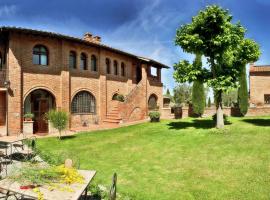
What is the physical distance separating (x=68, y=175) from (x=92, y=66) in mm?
20077

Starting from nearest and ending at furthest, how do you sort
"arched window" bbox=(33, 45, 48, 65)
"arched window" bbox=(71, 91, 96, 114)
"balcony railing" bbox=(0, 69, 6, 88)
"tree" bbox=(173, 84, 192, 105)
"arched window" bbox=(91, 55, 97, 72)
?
"balcony railing" bbox=(0, 69, 6, 88)
"arched window" bbox=(33, 45, 48, 65)
"arched window" bbox=(71, 91, 96, 114)
"arched window" bbox=(91, 55, 97, 72)
"tree" bbox=(173, 84, 192, 105)

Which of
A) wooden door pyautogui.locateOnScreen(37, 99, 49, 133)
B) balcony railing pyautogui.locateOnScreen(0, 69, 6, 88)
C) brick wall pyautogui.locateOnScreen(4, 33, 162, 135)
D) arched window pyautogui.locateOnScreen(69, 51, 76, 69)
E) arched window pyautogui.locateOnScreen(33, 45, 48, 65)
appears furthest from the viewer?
arched window pyautogui.locateOnScreen(69, 51, 76, 69)

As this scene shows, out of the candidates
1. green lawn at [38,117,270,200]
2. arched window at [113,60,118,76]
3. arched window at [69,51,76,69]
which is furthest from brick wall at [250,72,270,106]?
arched window at [69,51,76,69]

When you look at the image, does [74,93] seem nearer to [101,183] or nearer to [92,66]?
[92,66]

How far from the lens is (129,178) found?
392 inches

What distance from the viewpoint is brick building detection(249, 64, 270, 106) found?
114 feet

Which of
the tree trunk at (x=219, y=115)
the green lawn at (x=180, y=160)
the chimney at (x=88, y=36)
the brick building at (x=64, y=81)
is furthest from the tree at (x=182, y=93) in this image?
the tree trunk at (x=219, y=115)

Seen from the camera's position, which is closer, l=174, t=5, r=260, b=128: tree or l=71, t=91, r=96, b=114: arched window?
l=174, t=5, r=260, b=128: tree

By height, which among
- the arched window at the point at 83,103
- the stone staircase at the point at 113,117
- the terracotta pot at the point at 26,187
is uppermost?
the arched window at the point at 83,103

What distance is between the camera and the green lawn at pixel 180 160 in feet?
28.6

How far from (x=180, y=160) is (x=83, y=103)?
1406 cm

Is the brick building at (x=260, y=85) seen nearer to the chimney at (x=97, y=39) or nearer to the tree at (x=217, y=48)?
the tree at (x=217, y=48)

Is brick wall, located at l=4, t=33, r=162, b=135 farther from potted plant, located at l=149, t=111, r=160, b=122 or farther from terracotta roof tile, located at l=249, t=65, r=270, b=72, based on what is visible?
terracotta roof tile, located at l=249, t=65, r=270, b=72

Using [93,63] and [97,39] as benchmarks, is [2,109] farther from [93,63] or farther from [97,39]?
[97,39]
